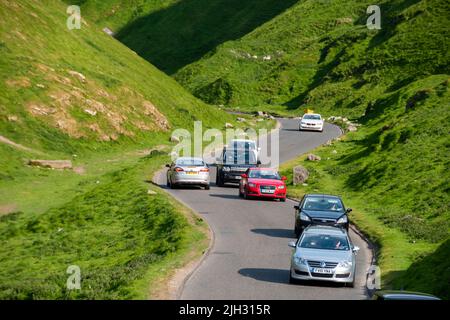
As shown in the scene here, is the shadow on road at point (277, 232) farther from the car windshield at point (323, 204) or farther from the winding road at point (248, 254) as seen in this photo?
the car windshield at point (323, 204)

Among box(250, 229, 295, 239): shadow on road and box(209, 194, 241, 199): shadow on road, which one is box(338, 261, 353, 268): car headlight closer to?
box(250, 229, 295, 239): shadow on road

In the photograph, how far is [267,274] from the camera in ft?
82.0

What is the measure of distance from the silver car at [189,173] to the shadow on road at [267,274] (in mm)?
19015

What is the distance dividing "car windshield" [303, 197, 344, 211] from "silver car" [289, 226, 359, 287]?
25.1 ft

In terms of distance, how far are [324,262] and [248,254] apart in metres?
5.33

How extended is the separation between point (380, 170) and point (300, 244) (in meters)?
24.9

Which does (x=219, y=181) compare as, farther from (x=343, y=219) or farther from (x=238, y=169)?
(x=343, y=219)

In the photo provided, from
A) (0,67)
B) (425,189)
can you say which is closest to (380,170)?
(425,189)

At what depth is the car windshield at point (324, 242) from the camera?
79.6 ft

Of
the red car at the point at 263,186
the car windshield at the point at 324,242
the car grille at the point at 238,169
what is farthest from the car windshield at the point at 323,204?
the car grille at the point at 238,169

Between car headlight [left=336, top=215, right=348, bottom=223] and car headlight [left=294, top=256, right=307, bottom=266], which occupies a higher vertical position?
car headlight [left=336, top=215, right=348, bottom=223]

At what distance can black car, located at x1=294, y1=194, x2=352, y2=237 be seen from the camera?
30989mm

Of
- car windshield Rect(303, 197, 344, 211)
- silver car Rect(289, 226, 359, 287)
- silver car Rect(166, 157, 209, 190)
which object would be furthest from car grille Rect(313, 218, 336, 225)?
silver car Rect(166, 157, 209, 190)
